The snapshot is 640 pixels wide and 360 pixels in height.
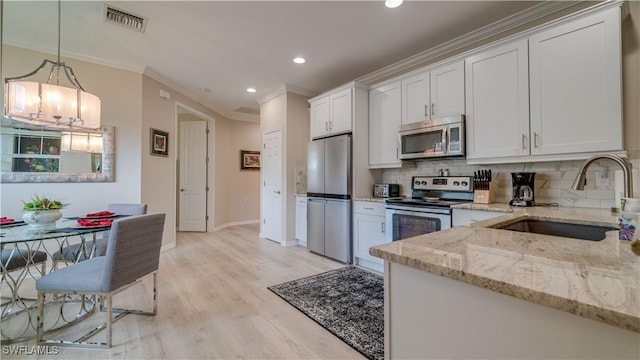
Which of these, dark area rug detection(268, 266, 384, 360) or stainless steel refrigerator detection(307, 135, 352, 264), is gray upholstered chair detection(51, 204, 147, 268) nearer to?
dark area rug detection(268, 266, 384, 360)

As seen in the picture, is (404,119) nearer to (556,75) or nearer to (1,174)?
(556,75)

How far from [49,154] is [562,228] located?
4950 millimetres

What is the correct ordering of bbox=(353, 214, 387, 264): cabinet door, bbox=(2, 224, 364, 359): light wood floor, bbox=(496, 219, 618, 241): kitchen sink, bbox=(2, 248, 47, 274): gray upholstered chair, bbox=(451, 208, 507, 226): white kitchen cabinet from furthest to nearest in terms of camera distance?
bbox=(353, 214, 387, 264): cabinet door → bbox=(451, 208, 507, 226): white kitchen cabinet → bbox=(2, 248, 47, 274): gray upholstered chair → bbox=(2, 224, 364, 359): light wood floor → bbox=(496, 219, 618, 241): kitchen sink

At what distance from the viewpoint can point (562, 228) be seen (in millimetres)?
1760

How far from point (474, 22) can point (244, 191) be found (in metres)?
5.51

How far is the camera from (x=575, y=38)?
6.89 ft

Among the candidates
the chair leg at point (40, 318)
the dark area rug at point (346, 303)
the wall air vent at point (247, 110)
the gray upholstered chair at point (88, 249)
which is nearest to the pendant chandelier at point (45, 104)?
the gray upholstered chair at point (88, 249)

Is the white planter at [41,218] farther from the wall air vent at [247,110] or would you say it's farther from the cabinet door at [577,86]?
the wall air vent at [247,110]

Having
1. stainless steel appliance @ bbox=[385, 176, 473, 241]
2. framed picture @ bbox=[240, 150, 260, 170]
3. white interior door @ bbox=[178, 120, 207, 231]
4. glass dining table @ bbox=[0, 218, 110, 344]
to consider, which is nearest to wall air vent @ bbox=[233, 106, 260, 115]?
white interior door @ bbox=[178, 120, 207, 231]

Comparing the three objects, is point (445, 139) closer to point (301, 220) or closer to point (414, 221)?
point (414, 221)

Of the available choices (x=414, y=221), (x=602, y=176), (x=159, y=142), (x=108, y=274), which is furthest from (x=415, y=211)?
(x=159, y=142)

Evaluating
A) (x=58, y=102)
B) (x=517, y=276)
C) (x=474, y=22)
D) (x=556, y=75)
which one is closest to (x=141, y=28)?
(x=58, y=102)

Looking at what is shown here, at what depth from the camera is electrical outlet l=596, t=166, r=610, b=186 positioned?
2.14 meters

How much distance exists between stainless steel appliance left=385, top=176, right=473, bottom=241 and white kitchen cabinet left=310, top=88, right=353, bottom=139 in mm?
1246
